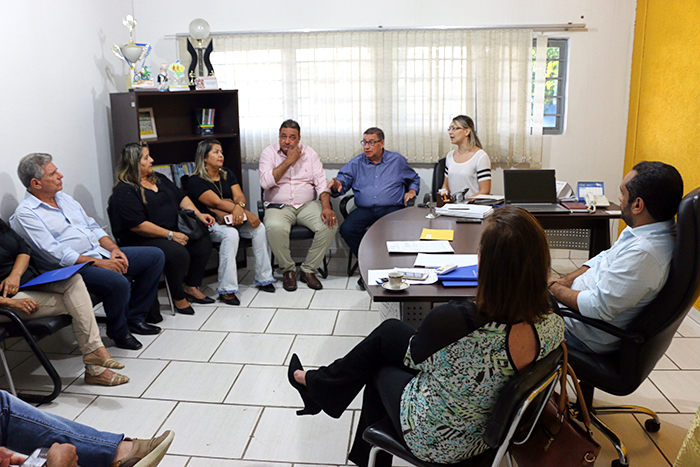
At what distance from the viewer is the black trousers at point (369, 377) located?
76.0 inches

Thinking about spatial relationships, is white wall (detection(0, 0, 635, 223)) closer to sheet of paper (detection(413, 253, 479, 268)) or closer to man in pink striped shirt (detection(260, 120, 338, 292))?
man in pink striped shirt (detection(260, 120, 338, 292))

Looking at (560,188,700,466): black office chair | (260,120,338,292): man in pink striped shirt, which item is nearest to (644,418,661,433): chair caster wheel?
(560,188,700,466): black office chair

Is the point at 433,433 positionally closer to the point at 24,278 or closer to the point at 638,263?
the point at 638,263

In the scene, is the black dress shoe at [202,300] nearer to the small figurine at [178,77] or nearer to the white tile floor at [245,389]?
the white tile floor at [245,389]

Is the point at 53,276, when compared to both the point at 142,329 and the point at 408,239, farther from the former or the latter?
the point at 408,239

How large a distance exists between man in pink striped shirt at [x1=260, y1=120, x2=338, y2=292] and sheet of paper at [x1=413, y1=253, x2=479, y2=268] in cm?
189

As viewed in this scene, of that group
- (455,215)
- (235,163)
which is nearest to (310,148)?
(235,163)

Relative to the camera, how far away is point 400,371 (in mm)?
1915

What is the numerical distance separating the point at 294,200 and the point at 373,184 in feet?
2.29

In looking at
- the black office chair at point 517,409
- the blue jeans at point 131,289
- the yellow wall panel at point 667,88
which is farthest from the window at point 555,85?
the black office chair at point 517,409

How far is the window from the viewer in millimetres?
4996

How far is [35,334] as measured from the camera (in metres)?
2.76

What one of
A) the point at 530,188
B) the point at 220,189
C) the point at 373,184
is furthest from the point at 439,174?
the point at 220,189

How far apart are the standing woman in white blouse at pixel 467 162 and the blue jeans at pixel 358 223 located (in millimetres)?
571
